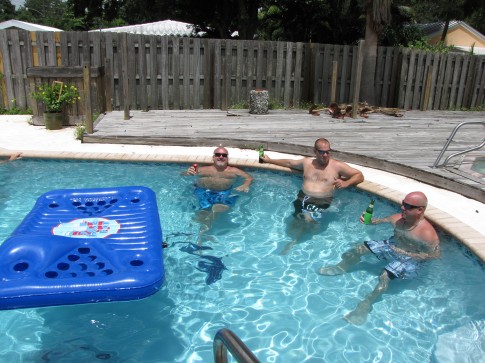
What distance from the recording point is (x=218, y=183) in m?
6.17

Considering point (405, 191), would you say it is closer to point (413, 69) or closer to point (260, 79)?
point (260, 79)

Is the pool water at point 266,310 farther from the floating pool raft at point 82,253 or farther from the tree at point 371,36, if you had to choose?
the tree at point 371,36

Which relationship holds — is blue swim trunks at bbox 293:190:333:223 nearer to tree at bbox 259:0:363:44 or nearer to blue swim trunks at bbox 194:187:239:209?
blue swim trunks at bbox 194:187:239:209

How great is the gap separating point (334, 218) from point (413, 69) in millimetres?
8716

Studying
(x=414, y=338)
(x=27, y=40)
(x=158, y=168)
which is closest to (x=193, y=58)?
(x=27, y=40)

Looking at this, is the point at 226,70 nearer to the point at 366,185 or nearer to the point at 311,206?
the point at 366,185

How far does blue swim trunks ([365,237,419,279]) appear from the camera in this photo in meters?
4.12

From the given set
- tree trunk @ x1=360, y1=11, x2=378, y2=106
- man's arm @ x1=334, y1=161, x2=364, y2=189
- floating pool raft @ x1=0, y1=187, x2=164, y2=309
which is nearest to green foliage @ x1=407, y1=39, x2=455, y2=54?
tree trunk @ x1=360, y1=11, x2=378, y2=106

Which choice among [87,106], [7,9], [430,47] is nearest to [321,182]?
[87,106]

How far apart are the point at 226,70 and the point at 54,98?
14.1 ft

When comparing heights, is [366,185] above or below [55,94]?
below

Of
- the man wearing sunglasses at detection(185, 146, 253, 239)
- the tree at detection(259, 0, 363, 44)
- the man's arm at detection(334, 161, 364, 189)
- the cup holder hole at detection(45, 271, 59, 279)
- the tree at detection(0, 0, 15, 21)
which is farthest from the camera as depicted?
the tree at detection(0, 0, 15, 21)

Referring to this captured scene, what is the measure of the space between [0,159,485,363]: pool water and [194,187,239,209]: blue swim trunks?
23cm

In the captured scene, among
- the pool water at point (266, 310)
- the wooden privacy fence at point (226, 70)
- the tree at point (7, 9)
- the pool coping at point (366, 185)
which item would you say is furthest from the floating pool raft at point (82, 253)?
the tree at point (7, 9)
